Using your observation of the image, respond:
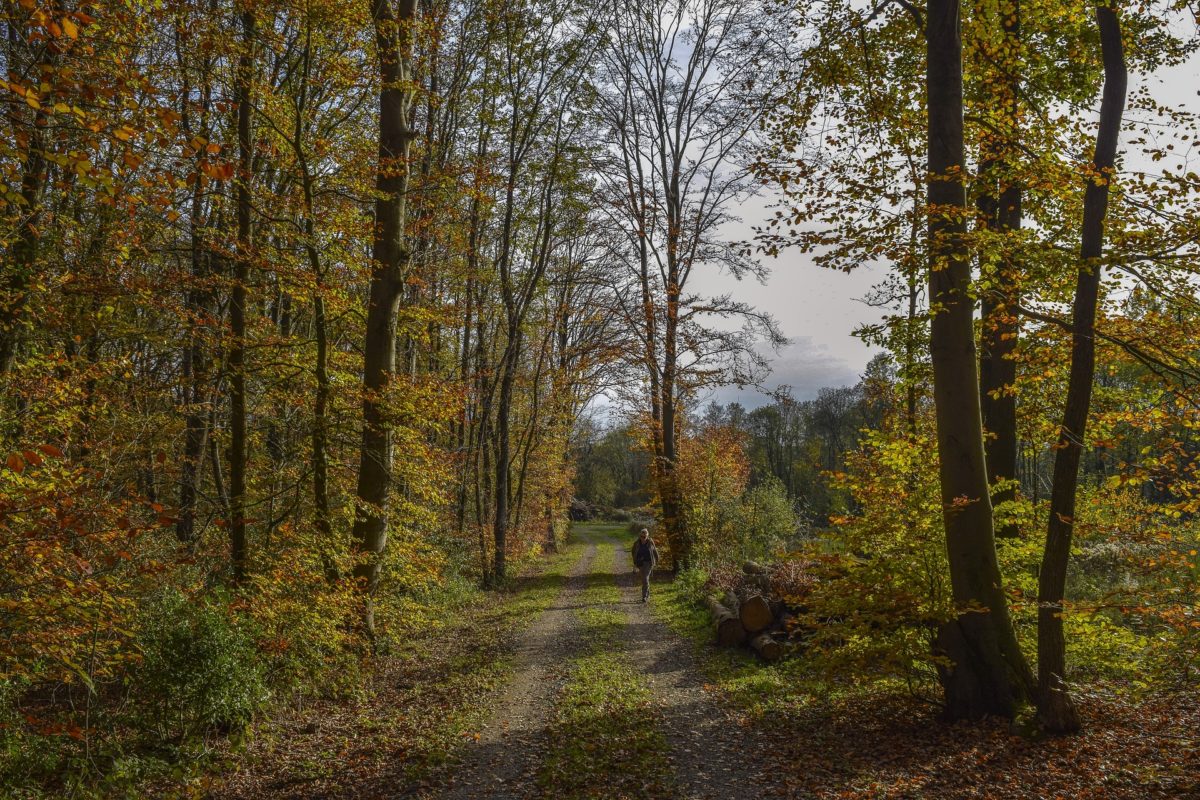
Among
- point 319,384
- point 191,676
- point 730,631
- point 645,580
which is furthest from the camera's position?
point 645,580

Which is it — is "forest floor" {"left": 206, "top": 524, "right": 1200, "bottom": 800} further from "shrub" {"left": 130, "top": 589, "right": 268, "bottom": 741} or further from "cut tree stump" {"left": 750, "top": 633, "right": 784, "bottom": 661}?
"shrub" {"left": 130, "top": 589, "right": 268, "bottom": 741}

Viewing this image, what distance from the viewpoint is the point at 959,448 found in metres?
6.99

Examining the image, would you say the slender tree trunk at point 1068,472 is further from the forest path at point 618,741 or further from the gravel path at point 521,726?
the gravel path at point 521,726

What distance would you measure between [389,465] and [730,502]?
13.4 m

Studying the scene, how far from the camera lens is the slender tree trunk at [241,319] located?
8.87 metres

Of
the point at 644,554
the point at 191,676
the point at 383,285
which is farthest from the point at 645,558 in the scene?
the point at 191,676

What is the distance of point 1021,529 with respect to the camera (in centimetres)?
920

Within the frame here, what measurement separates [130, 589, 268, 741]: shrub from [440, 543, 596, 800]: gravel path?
2.59 meters

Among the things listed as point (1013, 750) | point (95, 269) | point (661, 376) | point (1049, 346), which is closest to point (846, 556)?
point (1013, 750)

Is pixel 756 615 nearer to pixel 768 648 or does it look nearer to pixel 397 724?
pixel 768 648

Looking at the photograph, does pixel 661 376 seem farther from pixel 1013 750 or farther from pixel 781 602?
pixel 1013 750

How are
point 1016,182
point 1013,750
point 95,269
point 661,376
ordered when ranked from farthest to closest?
point 661,376, point 95,269, point 1016,182, point 1013,750

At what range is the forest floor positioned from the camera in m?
5.66

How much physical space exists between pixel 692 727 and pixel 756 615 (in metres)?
3.78
